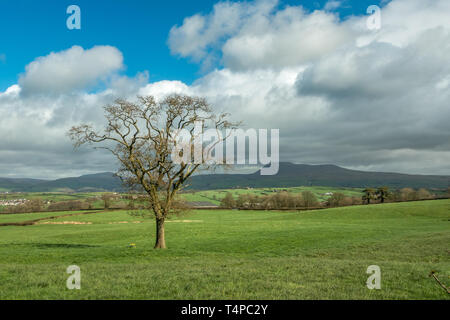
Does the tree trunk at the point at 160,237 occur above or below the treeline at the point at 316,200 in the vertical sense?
above

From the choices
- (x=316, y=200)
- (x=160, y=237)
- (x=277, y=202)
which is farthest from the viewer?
(x=277, y=202)

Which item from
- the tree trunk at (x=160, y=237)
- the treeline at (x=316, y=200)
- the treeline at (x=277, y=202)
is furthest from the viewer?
the treeline at (x=277, y=202)

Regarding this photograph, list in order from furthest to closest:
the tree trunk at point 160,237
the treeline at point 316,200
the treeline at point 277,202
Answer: the treeline at point 277,202
the treeline at point 316,200
the tree trunk at point 160,237

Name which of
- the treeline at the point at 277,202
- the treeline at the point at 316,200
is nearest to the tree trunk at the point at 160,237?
the treeline at the point at 316,200

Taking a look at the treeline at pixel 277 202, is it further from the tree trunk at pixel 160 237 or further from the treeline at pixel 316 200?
the tree trunk at pixel 160 237

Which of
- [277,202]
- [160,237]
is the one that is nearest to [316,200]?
[277,202]

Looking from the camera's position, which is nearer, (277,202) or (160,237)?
(160,237)

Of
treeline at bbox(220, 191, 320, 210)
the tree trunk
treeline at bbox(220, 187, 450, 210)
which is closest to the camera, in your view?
the tree trunk

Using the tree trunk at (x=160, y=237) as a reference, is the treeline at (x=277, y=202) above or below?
below

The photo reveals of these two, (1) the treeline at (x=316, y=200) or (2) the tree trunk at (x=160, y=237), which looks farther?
(1) the treeline at (x=316, y=200)

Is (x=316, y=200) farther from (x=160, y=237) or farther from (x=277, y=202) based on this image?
(x=160, y=237)

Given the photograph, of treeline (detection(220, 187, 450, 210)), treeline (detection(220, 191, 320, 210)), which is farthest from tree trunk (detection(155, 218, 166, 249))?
treeline (detection(220, 191, 320, 210))

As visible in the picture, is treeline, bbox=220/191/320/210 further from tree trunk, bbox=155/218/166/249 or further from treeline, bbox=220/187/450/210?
tree trunk, bbox=155/218/166/249

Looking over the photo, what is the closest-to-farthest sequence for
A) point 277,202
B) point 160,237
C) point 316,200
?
point 160,237, point 316,200, point 277,202
